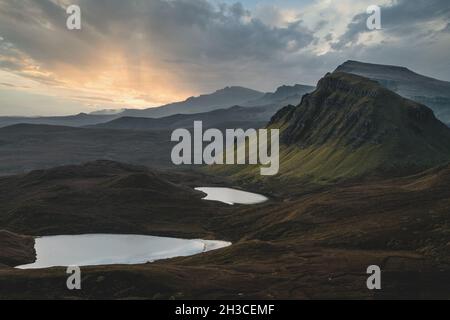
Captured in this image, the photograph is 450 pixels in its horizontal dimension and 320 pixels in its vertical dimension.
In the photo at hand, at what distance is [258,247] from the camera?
123750mm

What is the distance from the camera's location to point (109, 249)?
151 m

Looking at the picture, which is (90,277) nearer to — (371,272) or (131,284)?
(131,284)

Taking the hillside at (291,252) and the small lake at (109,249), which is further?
the small lake at (109,249)

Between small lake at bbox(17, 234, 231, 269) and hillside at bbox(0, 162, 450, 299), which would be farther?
small lake at bbox(17, 234, 231, 269)

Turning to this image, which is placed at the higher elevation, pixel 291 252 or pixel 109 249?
pixel 291 252

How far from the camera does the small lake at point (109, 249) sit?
13264 cm

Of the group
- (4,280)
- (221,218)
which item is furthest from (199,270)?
(221,218)

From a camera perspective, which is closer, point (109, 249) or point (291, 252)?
point (291, 252)

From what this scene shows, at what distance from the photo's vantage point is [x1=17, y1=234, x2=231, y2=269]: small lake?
133 meters
